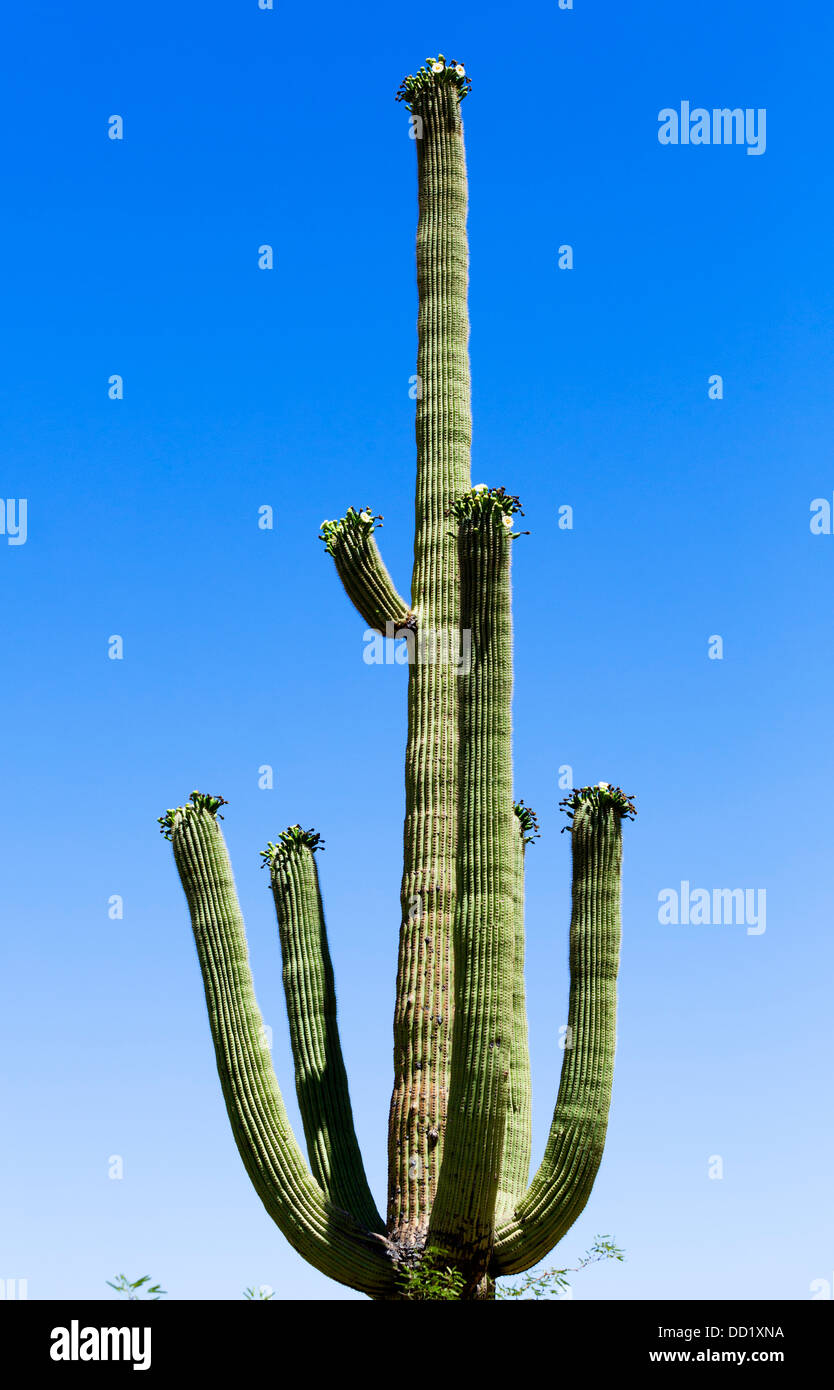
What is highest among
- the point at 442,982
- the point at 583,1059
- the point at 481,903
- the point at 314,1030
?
the point at 481,903

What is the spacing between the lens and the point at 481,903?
8.91 meters

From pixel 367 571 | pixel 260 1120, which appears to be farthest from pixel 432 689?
pixel 260 1120

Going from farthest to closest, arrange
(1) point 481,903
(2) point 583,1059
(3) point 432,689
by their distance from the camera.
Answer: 1. (3) point 432,689
2. (2) point 583,1059
3. (1) point 481,903

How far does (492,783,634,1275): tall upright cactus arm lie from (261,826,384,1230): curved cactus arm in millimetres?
1025

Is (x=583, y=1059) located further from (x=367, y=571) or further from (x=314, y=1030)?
(x=367, y=571)

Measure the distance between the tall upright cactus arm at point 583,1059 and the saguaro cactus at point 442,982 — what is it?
0.04 feet

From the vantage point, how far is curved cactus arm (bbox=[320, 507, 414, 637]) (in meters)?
11.0

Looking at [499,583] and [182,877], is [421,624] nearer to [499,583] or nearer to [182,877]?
[499,583]

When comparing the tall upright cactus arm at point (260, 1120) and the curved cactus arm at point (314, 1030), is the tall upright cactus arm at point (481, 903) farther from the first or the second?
the curved cactus arm at point (314, 1030)

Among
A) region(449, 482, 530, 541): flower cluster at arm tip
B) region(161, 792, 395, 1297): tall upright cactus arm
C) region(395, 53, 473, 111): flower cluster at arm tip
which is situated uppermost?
region(395, 53, 473, 111): flower cluster at arm tip

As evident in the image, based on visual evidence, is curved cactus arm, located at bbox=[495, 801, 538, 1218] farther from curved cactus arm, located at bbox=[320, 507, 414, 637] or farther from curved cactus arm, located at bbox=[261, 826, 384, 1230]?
curved cactus arm, located at bbox=[320, 507, 414, 637]

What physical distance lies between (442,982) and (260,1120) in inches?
58.3

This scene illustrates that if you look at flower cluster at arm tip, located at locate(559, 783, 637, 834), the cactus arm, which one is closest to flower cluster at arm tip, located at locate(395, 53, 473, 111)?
the cactus arm

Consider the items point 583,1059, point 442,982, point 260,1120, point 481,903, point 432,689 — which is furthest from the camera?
point 432,689
